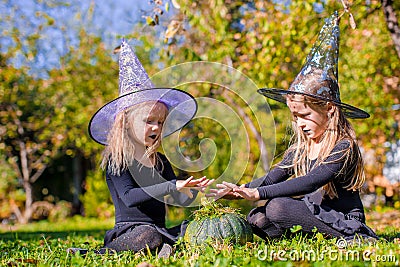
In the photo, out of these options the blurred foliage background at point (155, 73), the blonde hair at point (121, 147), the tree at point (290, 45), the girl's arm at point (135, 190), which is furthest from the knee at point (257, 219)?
the blurred foliage background at point (155, 73)

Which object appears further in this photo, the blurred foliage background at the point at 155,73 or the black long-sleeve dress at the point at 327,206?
the blurred foliage background at the point at 155,73

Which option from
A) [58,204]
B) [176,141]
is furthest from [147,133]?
[58,204]

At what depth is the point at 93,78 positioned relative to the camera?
36.8ft

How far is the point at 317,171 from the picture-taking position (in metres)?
3.18

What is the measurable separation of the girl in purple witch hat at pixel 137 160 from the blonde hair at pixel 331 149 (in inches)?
30.5

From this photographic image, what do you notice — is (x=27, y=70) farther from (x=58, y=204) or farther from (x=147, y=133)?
(x=147, y=133)

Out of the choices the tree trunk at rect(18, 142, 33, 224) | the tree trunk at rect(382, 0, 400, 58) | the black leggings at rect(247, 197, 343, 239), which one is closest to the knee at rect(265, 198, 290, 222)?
the black leggings at rect(247, 197, 343, 239)

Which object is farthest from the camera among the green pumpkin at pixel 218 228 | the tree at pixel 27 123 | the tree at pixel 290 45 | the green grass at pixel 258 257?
the tree at pixel 27 123

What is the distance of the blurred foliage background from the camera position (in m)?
6.88

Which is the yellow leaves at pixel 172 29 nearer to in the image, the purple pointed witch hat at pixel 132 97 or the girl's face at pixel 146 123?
the purple pointed witch hat at pixel 132 97

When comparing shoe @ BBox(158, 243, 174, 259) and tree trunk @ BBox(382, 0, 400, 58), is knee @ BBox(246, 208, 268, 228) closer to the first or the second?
shoe @ BBox(158, 243, 174, 259)

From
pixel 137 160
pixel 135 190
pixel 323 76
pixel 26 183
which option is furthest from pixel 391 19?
pixel 26 183

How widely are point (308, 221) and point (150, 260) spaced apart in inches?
43.1

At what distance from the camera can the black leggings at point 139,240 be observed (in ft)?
10.0
